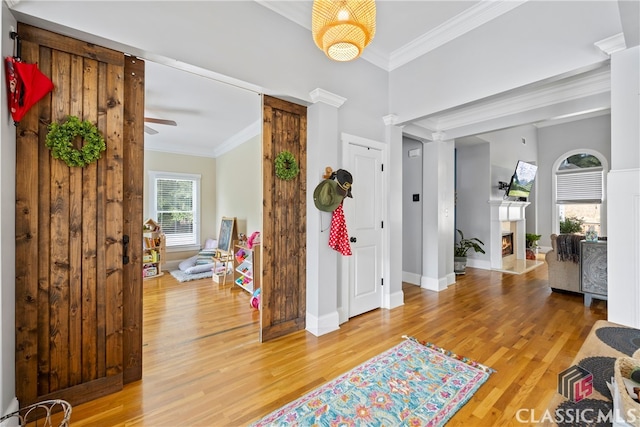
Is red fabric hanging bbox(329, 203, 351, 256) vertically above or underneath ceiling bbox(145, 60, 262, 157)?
underneath

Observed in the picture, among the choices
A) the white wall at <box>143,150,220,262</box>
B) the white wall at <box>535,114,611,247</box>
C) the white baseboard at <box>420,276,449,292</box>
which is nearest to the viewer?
the white baseboard at <box>420,276,449,292</box>

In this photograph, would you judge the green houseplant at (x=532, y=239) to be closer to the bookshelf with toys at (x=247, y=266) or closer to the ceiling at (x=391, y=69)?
the ceiling at (x=391, y=69)

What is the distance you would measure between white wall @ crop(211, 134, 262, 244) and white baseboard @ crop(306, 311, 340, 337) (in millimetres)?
2162

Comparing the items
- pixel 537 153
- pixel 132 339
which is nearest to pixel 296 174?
pixel 132 339

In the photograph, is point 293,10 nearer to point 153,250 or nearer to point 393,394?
point 393,394

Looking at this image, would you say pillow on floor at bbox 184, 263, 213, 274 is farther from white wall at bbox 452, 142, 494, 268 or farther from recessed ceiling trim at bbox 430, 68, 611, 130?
white wall at bbox 452, 142, 494, 268

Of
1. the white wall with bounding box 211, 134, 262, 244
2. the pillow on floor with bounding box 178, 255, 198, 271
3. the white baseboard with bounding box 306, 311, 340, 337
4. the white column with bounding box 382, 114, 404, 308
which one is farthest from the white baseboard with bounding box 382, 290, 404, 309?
the pillow on floor with bounding box 178, 255, 198, 271

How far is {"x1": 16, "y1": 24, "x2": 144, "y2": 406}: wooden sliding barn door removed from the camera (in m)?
1.64

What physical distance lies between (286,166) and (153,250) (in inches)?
156

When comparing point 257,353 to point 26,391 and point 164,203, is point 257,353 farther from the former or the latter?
point 164,203

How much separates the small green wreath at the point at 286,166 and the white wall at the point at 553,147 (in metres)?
8.09

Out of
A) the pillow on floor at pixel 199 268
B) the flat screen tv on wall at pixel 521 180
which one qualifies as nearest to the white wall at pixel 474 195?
the flat screen tv on wall at pixel 521 180

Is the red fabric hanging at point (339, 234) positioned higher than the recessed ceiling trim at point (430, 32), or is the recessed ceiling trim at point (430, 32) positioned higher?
the recessed ceiling trim at point (430, 32)

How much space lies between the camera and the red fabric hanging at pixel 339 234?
9.34 feet
